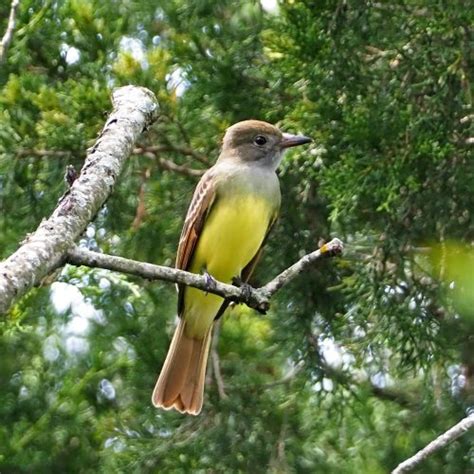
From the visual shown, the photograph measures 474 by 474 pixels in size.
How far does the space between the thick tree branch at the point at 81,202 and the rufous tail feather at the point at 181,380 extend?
159 centimetres

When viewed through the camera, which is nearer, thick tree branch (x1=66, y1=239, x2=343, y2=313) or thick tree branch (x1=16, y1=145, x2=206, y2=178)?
thick tree branch (x1=66, y1=239, x2=343, y2=313)

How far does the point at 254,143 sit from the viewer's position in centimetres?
459

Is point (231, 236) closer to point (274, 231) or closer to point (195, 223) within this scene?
point (195, 223)

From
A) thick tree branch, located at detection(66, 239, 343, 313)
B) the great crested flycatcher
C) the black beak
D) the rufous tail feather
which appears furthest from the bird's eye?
thick tree branch, located at detection(66, 239, 343, 313)

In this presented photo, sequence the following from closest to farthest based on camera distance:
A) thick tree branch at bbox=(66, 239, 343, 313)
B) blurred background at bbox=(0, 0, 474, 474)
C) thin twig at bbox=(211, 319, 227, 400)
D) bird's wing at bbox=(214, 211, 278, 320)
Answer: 1. thick tree branch at bbox=(66, 239, 343, 313)
2. blurred background at bbox=(0, 0, 474, 474)
3. bird's wing at bbox=(214, 211, 278, 320)
4. thin twig at bbox=(211, 319, 227, 400)

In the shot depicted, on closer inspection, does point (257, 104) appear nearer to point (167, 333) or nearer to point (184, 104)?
point (184, 104)

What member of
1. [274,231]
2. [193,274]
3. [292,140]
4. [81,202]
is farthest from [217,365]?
[81,202]

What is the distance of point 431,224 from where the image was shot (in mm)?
4402

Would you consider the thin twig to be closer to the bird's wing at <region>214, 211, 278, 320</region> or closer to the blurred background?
the blurred background

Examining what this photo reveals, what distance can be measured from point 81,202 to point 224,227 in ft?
6.15

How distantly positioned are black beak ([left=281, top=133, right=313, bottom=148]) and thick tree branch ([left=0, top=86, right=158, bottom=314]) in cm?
127

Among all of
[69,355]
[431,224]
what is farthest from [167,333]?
[431,224]

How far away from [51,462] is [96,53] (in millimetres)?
1664

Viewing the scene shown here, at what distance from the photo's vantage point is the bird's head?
4551mm
